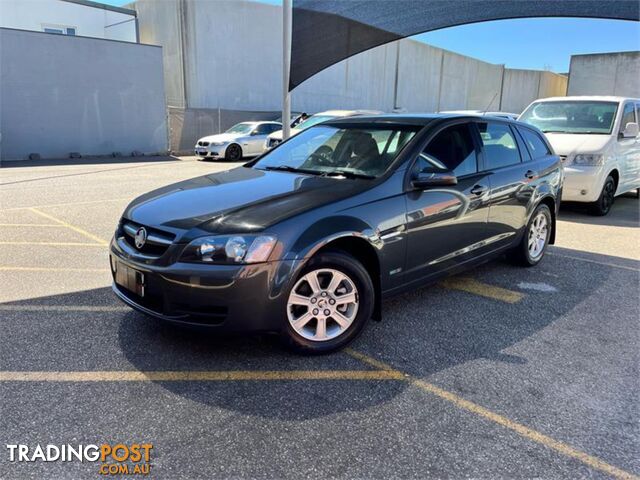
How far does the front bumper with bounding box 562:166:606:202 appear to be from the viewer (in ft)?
26.0

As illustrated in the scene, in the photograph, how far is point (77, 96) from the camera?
1791 centimetres

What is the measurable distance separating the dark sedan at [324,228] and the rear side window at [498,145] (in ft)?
0.06

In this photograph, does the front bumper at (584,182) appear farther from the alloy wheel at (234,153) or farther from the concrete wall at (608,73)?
the concrete wall at (608,73)

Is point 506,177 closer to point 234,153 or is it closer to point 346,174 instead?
point 346,174

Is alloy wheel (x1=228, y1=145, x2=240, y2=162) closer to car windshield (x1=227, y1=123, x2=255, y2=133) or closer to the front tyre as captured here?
car windshield (x1=227, y1=123, x2=255, y2=133)

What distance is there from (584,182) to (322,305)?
6368mm

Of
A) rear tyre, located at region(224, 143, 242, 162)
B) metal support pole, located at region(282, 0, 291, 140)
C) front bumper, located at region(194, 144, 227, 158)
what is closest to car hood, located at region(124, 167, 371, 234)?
metal support pole, located at region(282, 0, 291, 140)

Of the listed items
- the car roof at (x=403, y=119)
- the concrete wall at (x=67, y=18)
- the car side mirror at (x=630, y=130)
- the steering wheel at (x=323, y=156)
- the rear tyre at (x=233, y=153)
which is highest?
the concrete wall at (x=67, y=18)

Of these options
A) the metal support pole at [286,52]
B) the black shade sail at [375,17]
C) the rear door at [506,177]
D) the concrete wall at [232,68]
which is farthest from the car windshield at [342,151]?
the concrete wall at [232,68]

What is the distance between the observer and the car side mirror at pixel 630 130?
8.22 m

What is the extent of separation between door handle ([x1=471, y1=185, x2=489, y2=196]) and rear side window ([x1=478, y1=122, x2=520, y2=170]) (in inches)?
9.9

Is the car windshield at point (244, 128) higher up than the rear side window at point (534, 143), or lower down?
lower down

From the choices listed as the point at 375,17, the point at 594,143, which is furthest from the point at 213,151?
the point at 594,143
